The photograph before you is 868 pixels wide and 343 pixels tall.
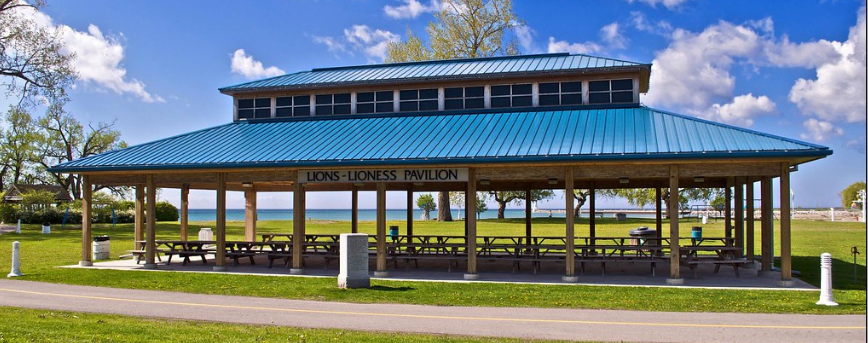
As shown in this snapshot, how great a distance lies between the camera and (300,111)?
2284 centimetres

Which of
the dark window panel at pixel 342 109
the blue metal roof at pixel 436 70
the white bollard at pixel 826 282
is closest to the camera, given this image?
the white bollard at pixel 826 282

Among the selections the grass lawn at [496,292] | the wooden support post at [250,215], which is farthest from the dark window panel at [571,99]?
the wooden support post at [250,215]

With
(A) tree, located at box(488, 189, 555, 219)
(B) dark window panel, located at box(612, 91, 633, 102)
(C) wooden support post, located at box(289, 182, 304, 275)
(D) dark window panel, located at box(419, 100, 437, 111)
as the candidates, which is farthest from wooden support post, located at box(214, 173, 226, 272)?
(A) tree, located at box(488, 189, 555, 219)

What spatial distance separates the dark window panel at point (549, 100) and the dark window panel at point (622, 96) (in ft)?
5.01

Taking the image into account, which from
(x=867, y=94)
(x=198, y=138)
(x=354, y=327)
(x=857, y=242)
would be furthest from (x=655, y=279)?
(x=857, y=242)

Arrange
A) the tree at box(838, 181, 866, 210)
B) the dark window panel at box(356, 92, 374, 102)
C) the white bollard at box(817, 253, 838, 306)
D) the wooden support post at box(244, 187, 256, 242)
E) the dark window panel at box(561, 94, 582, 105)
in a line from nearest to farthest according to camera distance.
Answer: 1. the white bollard at box(817, 253, 838, 306)
2. the dark window panel at box(561, 94, 582, 105)
3. the dark window panel at box(356, 92, 374, 102)
4. the wooden support post at box(244, 187, 256, 242)
5. the tree at box(838, 181, 866, 210)

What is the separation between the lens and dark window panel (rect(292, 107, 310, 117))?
2272 centimetres

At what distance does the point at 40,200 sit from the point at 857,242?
49900mm

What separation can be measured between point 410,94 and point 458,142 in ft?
14.0

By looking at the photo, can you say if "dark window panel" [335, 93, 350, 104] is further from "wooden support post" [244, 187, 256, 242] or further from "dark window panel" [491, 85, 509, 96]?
"wooden support post" [244, 187, 256, 242]

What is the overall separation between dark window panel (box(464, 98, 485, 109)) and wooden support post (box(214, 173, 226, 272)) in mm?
7102

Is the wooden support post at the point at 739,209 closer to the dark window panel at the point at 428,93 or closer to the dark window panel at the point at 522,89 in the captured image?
the dark window panel at the point at 522,89

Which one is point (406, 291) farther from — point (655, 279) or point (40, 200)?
point (40, 200)

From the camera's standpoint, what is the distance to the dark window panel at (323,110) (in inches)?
885
